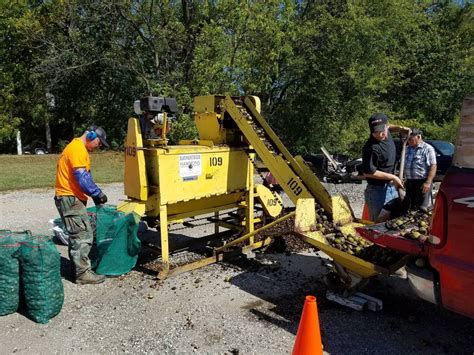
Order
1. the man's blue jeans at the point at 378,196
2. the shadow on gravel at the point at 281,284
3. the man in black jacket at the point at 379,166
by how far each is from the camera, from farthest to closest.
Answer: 1. the man's blue jeans at the point at 378,196
2. the man in black jacket at the point at 379,166
3. the shadow on gravel at the point at 281,284

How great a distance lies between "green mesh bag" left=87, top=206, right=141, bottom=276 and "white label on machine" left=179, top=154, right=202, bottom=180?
0.83m

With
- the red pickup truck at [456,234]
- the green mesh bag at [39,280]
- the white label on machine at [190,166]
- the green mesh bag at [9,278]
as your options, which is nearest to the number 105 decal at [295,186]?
the white label on machine at [190,166]

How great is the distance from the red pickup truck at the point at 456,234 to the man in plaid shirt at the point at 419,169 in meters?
2.69

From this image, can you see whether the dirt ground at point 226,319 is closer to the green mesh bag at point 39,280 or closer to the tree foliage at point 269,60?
the green mesh bag at point 39,280

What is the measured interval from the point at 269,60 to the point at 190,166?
15.6 metres

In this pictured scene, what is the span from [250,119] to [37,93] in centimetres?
2464

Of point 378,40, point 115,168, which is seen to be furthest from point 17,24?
point 378,40

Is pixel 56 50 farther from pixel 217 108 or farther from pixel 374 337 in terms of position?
pixel 374 337

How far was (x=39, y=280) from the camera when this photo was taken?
4176mm

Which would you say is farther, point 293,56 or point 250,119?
point 293,56

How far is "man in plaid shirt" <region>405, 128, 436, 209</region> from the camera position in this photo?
5.82m

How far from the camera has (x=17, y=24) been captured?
21453mm

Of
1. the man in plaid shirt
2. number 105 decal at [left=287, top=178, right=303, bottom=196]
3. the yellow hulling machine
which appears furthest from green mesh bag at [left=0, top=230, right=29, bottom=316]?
the man in plaid shirt

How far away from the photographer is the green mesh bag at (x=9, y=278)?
13.6 feet
